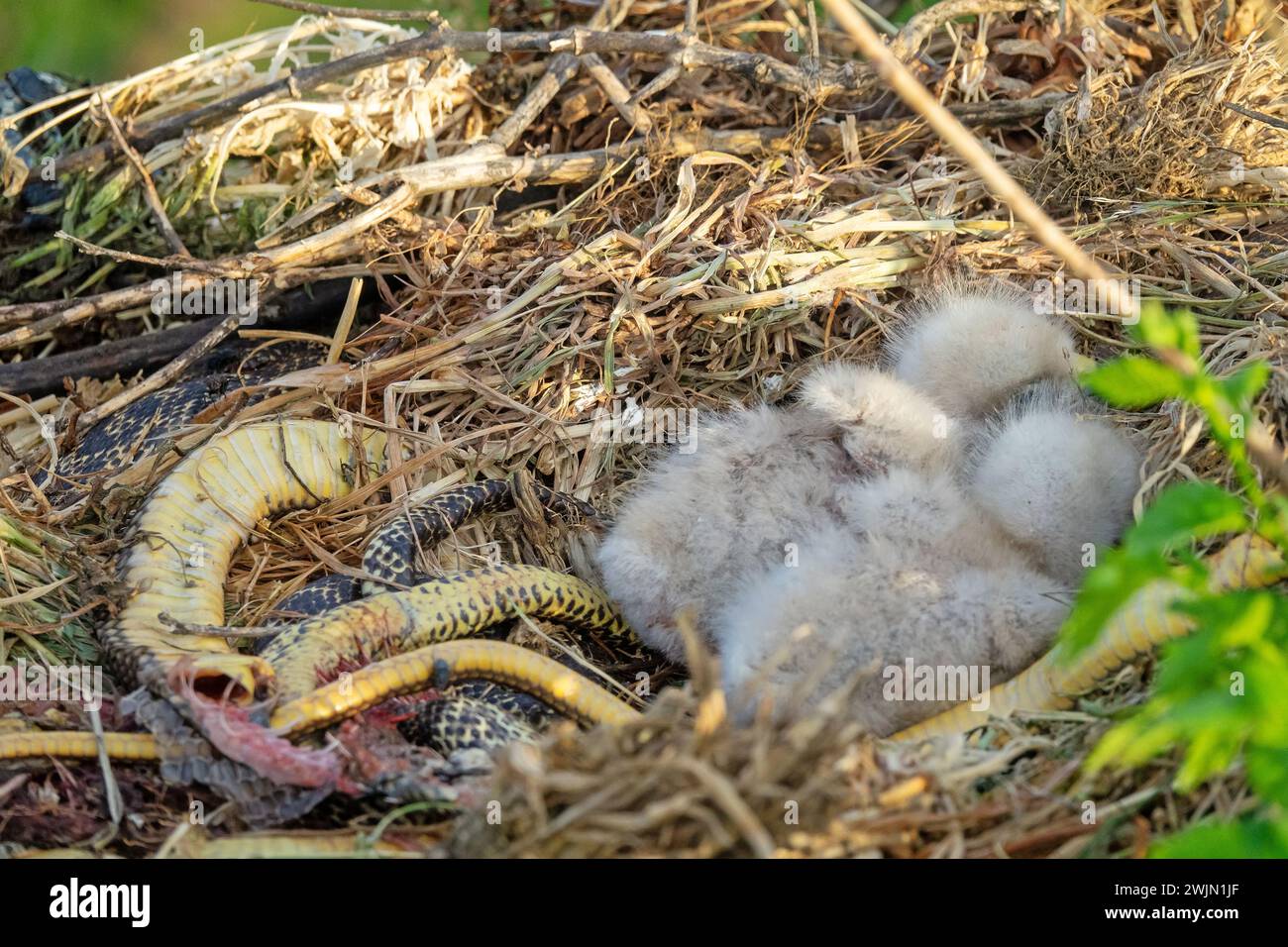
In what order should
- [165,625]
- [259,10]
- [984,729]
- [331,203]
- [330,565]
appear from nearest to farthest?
[984,729], [165,625], [330,565], [331,203], [259,10]

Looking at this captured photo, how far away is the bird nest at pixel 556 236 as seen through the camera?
128 inches

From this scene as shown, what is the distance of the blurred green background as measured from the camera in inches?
259

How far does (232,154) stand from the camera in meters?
4.25

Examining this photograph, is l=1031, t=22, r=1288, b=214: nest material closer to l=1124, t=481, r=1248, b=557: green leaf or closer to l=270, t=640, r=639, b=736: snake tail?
l=1124, t=481, r=1248, b=557: green leaf

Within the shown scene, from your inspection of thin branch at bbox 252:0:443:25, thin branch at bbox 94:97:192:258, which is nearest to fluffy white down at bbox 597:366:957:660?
thin branch at bbox 94:97:192:258

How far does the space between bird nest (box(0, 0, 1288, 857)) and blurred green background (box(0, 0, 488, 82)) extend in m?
2.47

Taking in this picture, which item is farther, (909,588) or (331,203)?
(331,203)

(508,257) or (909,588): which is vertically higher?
(508,257)

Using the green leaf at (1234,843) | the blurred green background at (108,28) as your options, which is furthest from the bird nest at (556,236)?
the blurred green background at (108,28)

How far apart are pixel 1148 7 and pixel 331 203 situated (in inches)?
120

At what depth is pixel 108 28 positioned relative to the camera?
22.2 ft

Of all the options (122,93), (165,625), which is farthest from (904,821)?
(122,93)
